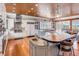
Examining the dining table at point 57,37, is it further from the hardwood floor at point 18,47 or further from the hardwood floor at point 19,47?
the hardwood floor at point 18,47

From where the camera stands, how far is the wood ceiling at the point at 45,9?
2.51 m

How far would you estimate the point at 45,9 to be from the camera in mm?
2535

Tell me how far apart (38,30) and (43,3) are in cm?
47

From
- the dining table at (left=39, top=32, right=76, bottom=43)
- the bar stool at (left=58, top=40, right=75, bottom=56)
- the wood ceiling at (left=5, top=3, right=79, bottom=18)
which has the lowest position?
the bar stool at (left=58, top=40, right=75, bottom=56)

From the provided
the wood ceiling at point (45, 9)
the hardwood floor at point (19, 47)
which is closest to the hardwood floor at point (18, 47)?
the hardwood floor at point (19, 47)

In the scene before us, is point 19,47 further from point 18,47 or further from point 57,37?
point 57,37

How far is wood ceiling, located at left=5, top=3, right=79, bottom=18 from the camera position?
251cm

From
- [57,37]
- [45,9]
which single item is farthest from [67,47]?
[45,9]

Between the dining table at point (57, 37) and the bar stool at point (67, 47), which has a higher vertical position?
the dining table at point (57, 37)

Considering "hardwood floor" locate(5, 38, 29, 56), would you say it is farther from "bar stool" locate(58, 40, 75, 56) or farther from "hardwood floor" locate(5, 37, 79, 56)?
"bar stool" locate(58, 40, 75, 56)

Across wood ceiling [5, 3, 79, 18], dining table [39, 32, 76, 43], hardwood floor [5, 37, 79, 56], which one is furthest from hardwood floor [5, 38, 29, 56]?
wood ceiling [5, 3, 79, 18]

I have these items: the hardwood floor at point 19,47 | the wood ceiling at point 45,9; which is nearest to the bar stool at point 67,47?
the hardwood floor at point 19,47

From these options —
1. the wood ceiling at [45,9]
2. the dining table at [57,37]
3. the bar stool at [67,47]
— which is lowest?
the bar stool at [67,47]

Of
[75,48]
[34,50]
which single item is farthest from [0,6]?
[75,48]
